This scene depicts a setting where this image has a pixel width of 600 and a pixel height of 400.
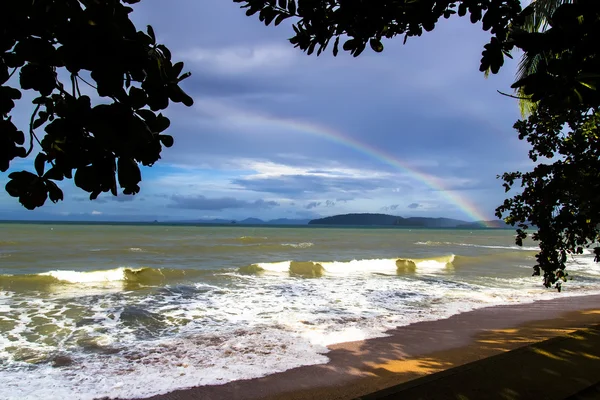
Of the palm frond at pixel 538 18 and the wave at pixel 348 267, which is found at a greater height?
the palm frond at pixel 538 18

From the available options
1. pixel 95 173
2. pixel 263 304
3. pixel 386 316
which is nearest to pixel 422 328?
pixel 386 316

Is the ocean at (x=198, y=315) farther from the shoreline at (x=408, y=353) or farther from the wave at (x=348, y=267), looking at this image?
the shoreline at (x=408, y=353)

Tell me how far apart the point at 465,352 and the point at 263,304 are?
4.87 m

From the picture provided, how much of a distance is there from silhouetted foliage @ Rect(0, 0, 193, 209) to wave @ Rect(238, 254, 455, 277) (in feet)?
48.1

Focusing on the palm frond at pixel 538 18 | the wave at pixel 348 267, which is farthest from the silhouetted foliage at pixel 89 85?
the wave at pixel 348 267

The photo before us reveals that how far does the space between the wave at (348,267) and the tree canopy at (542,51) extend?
35.7 feet

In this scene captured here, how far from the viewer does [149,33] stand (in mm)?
1292

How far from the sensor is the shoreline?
14.8ft

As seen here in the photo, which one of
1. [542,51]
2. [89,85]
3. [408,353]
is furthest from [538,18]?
[89,85]

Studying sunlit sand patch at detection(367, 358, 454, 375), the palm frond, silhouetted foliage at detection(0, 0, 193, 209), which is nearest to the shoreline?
sunlit sand patch at detection(367, 358, 454, 375)

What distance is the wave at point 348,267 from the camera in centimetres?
1653

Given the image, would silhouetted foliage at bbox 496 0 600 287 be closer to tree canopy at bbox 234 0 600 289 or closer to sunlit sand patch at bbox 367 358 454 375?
tree canopy at bbox 234 0 600 289

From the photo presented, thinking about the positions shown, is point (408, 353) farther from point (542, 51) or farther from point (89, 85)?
point (89, 85)

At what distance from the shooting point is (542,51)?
158cm
